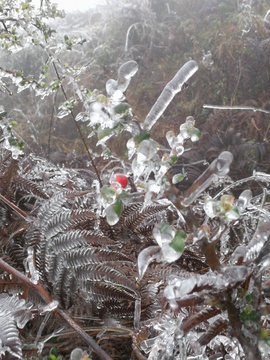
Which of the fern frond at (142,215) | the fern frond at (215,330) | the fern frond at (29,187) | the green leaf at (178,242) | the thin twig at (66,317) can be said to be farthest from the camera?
the fern frond at (29,187)

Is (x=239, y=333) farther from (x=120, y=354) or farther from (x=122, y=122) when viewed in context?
(x=120, y=354)

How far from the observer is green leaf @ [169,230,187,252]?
464 mm

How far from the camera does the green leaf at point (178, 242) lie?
0.46 meters

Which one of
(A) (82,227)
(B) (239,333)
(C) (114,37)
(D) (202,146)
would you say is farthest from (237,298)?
(C) (114,37)

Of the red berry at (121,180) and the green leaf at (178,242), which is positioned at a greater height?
the red berry at (121,180)

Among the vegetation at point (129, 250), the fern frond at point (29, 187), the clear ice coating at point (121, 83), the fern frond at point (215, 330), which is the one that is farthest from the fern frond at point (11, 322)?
the fern frond at point (29, 187)

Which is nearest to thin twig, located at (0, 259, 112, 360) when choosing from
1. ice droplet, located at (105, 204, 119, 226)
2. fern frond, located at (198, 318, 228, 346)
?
fern frond, located at (198, 318, 228, 346)

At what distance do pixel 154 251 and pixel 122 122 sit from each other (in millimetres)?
180

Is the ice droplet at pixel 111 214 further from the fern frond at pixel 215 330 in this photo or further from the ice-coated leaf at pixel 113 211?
the fern frond at pixel 215 330

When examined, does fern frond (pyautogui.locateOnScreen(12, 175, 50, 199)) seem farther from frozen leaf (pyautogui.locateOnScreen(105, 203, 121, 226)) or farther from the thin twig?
frozen leaf (pyautogui.locateOnScreen(105, 203, 121, 226))

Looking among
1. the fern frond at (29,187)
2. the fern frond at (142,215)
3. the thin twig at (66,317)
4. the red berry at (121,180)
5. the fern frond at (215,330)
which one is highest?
the red berry at (121,180)

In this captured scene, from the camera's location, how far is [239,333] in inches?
21.5

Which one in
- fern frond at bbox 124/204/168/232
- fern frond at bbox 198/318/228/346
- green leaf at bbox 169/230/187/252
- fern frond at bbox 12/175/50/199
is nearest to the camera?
green leaf at bbox 169/230/187/252

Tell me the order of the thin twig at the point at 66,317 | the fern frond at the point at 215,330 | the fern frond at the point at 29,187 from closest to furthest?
the fern frond at the point at 215,330
the thin twig at the point at 66,317
the fern frond at the point at 29,187
